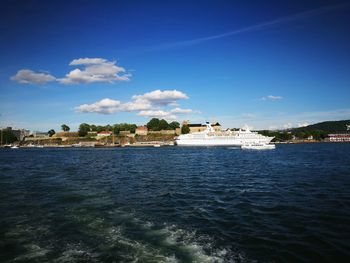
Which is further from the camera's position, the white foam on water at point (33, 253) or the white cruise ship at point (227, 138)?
the white cruise ship at point (227, 138)

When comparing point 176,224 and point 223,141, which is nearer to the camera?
point 176,224

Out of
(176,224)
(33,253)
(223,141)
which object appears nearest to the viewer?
(33,253)

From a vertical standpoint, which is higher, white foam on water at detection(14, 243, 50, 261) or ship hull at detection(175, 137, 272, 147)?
ship hull at detection(175, 137, 272, 147)

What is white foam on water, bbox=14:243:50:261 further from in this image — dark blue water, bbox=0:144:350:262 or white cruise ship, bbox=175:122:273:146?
white cruise ship, bbox=175:122:273:146

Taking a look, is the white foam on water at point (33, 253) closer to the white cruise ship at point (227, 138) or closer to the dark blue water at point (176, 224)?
the dark blue water at point (176, 224)

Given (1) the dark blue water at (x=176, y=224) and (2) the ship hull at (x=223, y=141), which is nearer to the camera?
(1) the dark blue water at (x=176, y=224)

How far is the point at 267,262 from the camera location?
34.6ft

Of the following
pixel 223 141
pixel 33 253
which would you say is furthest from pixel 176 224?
pixel 223 141

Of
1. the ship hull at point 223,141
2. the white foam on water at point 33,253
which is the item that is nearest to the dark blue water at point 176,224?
the white foam on water at point 33,253

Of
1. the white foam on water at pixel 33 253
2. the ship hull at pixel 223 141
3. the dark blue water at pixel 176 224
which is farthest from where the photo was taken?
the ship hull at pixel 223 141

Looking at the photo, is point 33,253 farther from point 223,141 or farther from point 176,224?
point 223,141

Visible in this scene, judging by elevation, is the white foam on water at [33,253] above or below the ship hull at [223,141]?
below

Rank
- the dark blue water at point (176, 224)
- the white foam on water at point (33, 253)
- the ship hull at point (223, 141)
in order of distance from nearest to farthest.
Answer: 1. the white foam on water at point (33, 253)
2. the dark blue water at point (176, 224)
3. the ship hull at point (223, 141)

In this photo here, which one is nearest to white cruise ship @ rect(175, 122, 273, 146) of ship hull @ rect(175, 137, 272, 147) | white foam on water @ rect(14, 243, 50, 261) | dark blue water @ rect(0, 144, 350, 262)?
ship hull @ rect(175, 137, 272, 147)
